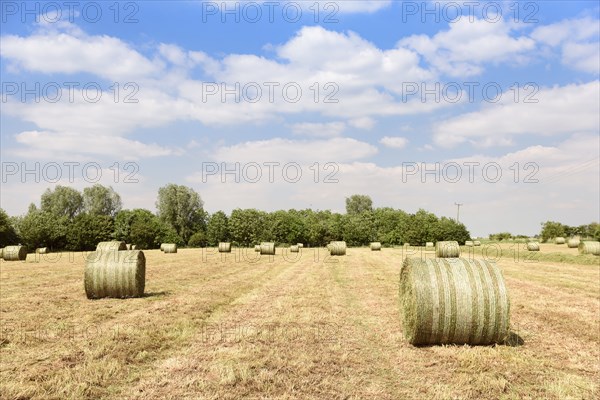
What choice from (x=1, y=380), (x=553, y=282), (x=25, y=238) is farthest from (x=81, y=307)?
(x=25, y=238)

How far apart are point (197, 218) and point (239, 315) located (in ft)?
354

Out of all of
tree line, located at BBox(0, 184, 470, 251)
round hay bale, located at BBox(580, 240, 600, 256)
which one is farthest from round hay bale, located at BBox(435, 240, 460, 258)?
tree line, located at BBox(0, 184, 470, 251)

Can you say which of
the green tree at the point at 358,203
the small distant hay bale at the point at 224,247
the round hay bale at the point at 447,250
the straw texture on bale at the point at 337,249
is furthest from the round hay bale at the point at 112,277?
the green tree at the point at 358,203

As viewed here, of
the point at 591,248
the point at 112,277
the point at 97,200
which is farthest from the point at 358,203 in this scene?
the point at 112,277

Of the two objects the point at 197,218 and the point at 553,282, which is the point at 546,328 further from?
the point at 197,218

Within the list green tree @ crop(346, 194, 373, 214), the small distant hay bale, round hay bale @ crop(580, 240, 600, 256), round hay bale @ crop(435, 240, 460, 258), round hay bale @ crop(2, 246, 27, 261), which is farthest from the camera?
green tree @ crop(346, 194, 373, 214)

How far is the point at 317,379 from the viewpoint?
7.89m

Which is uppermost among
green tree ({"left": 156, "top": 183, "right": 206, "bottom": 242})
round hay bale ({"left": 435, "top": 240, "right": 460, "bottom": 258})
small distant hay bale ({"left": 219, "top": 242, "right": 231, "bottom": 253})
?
green tree ({"left": 156, "top": 183, "right": 206, "bottom": 242})

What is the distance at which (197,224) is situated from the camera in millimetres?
118438

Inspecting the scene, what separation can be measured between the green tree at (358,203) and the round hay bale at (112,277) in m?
141

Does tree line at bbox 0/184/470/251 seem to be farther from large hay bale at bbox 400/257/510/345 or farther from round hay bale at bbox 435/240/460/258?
large hay bale at bbox 400/257/510/345

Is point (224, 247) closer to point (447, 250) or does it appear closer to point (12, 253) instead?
point (12, 253)

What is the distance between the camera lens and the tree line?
319ft

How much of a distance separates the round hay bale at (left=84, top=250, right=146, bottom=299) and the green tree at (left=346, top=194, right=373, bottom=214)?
141 metres
